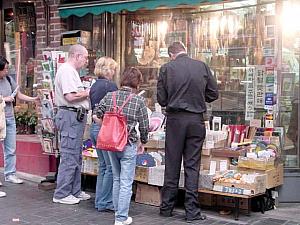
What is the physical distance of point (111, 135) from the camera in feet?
17.2

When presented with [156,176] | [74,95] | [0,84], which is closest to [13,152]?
[0,84]

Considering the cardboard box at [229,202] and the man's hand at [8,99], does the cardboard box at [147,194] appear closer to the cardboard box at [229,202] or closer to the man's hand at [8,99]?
the cardboard box at [229,202]

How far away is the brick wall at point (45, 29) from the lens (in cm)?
807

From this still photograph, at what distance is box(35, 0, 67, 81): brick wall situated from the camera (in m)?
8.07

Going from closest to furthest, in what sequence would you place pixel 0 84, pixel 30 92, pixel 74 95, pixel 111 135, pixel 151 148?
pixel 111 135, pixel 74 95, pixel 151 148, pixel 0 84, pixel 30 92

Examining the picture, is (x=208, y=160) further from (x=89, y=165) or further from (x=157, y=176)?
(x=89, y=165)

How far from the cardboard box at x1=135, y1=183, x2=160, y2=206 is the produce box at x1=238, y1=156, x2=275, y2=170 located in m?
1.05

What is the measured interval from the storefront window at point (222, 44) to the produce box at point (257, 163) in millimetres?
954

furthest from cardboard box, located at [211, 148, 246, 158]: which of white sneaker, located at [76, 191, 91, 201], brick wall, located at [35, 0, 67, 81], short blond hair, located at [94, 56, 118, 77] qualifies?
brick wall, located at [35, 0, 67, 81]

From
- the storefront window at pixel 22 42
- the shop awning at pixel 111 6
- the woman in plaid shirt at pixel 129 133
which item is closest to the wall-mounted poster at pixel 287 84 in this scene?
the shop awning at pixel 111 6

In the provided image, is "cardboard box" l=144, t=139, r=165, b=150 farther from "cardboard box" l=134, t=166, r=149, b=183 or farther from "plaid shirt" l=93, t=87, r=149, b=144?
"plaid shirt" l=93, t=87, r=149, b=144

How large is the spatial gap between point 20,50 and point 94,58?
1739mm

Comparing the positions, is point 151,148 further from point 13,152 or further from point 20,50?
point 20,50

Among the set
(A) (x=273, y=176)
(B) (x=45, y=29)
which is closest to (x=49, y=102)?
(B) (x=45, y=29)
